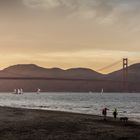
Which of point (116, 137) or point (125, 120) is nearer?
point (116, 137)

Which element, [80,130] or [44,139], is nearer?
[44,139]

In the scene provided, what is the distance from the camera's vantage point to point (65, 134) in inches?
1529

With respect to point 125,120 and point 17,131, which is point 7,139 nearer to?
point 17,131

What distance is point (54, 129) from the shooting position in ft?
141

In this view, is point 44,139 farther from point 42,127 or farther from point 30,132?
point 42,127

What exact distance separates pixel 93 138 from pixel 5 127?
37.1 feet

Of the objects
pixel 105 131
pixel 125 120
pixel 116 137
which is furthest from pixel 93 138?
pixel 125 120

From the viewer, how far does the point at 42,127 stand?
44281 mm

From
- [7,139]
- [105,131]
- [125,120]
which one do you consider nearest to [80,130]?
[105,131]

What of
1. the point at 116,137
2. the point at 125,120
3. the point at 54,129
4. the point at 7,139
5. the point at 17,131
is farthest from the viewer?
the point at 125,120

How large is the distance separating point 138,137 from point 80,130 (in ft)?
22.8

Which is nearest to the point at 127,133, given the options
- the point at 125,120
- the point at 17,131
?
the point at 17,131

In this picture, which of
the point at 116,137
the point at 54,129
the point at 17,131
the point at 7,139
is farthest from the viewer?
the point at 54,129

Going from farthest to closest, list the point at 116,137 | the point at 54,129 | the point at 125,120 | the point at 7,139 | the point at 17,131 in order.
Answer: the point at 125,120
the point at 54,129
the point at 17,131
the point at 116,137
the point at 7,139
